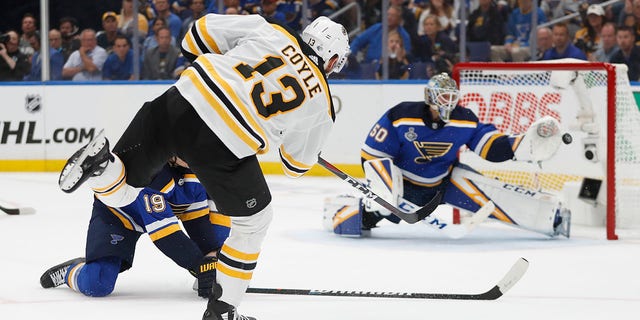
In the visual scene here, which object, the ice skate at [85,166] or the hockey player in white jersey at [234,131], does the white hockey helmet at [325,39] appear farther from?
the ice skate at [85,166]

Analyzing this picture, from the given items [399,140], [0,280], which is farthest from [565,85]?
[0,280]

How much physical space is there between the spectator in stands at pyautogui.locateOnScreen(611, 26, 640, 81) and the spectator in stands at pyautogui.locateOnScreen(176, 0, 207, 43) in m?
3.16

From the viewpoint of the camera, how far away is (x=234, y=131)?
279cm

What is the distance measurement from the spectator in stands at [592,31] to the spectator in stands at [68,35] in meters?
3.91

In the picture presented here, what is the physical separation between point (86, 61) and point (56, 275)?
5130mm

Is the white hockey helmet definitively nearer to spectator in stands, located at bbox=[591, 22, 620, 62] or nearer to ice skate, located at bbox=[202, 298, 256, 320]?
ice skate, located at bbox=[202, 298, 256, 320]

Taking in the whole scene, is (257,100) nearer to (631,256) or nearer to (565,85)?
(631,256)

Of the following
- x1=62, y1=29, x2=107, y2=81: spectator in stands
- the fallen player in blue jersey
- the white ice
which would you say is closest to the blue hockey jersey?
the fallen player in blue jersey

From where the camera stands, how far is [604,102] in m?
5.49

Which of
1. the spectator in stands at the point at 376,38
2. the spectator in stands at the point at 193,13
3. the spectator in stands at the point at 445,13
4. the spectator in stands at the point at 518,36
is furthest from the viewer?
the spectator in stands at the point at 193,13

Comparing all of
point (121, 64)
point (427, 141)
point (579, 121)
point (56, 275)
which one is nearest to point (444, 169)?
point (427, 141)

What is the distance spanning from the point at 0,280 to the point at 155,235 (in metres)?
0.75

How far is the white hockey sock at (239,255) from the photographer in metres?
2.84

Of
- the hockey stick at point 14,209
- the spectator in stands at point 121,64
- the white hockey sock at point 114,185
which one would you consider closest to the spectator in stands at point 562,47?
the spectator in stands at point 121,64
